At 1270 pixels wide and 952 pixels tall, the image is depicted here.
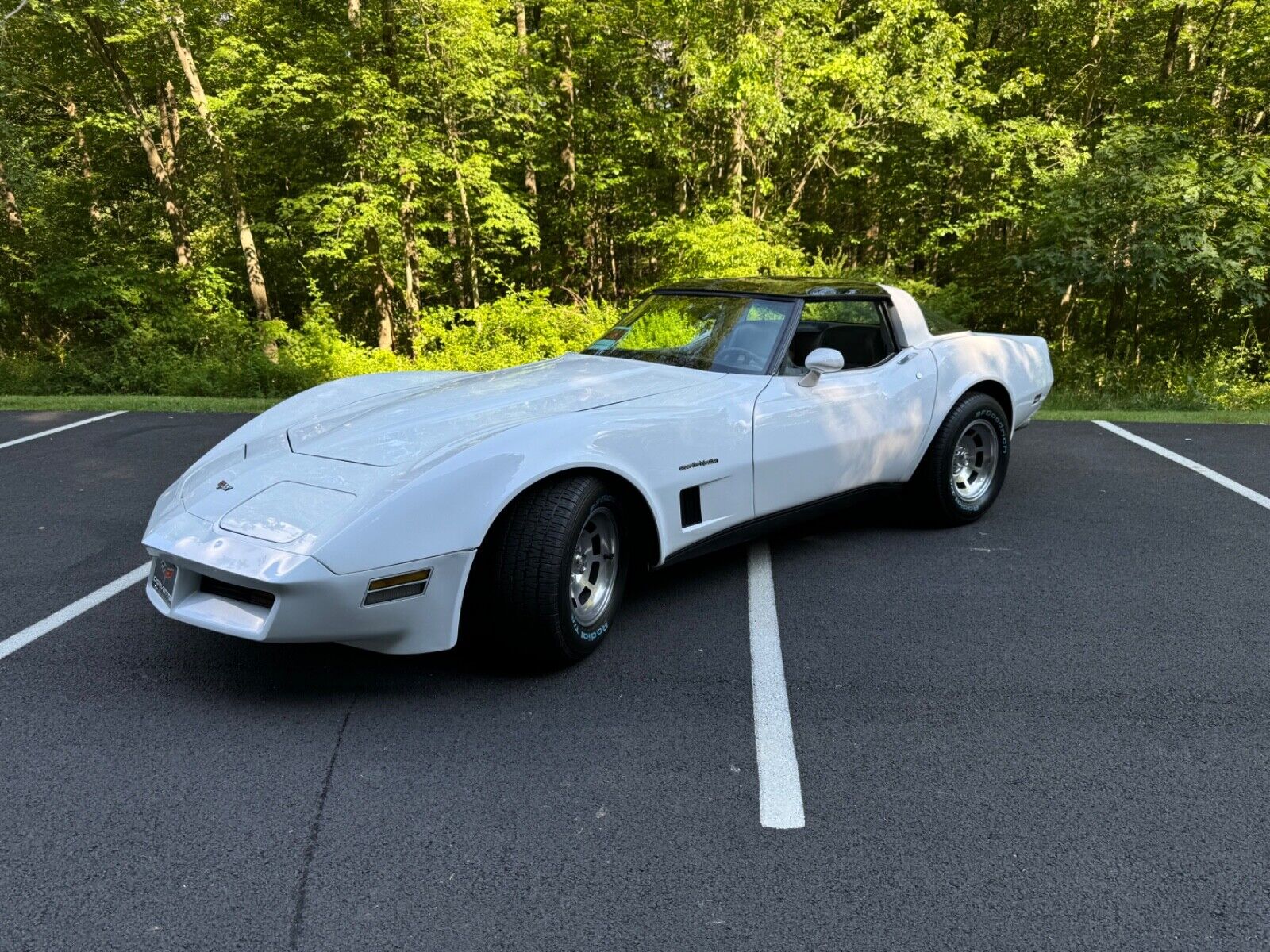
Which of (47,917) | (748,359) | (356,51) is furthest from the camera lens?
(356,51)

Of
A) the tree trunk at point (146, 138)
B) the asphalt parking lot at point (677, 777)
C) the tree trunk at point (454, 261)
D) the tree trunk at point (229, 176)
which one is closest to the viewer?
the asphalt parking lot at point (677, 777)

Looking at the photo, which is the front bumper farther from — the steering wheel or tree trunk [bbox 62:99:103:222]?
tree trunk [bbox 62:99:103:222]

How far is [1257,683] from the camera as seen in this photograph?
2961 millimetres

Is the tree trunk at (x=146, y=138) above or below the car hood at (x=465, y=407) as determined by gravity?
above

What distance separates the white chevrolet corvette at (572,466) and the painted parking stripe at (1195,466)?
5.75 feet

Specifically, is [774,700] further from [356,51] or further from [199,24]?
[199,24]

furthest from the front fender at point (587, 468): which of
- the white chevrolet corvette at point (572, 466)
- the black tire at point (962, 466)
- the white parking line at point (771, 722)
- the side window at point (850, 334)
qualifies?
the black tire at point (962, 466)

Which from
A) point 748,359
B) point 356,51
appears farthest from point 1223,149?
point 356,51

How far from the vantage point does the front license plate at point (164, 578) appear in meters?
2.80

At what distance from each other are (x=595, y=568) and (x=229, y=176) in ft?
50.2

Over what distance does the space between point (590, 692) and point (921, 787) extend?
1110mm

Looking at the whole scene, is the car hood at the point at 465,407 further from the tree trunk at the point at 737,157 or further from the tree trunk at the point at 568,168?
the tree trunk at the point at 568,168

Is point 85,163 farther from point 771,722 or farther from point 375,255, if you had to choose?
point 771,722

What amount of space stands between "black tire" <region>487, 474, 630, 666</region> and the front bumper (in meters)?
0.15
